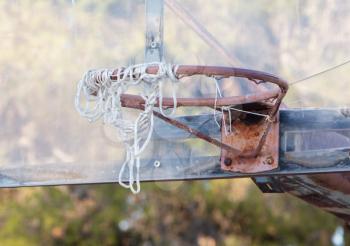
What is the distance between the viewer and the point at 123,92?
3.19 m

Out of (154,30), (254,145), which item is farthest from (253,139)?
(154,30)

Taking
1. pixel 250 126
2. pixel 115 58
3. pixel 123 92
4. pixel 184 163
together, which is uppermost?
pixel 115 58

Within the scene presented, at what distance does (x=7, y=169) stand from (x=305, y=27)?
1.27 metres

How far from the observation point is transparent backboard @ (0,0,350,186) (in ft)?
11.7

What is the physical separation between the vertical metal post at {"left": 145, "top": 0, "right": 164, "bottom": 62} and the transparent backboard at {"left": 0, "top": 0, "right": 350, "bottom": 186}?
3cm

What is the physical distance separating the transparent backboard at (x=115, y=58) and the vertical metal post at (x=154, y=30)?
0.09 ft

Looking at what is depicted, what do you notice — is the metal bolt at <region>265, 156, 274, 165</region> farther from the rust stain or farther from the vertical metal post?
the vertical metal post

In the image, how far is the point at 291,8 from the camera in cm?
367

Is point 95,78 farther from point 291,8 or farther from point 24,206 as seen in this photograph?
point 24,206

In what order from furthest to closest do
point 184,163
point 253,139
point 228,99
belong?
point 184,163 < point 253,139 < point 228,99

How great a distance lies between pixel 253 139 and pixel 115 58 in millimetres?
567

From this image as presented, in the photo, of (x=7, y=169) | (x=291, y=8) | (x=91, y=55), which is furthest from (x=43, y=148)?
(x=291, y=8)

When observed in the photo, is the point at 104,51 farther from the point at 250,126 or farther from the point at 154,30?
the point at 250,126

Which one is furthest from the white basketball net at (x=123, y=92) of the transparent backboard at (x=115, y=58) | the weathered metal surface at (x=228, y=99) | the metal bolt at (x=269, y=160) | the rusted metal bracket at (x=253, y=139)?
the metal bolt at (x=269, y=160)
